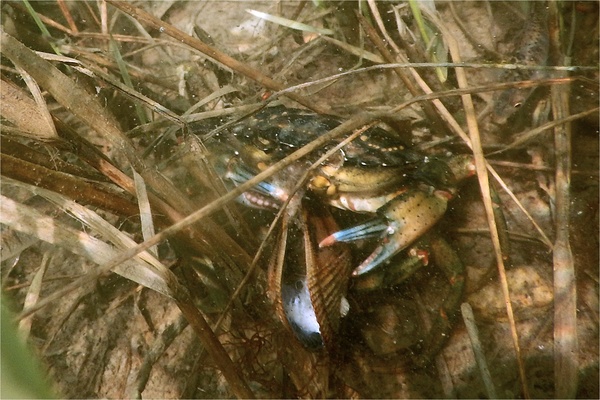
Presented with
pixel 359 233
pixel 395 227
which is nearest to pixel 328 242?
pixel 359 233

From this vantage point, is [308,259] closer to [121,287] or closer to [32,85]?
[121,287]

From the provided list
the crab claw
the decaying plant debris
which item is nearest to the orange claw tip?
the crab claw

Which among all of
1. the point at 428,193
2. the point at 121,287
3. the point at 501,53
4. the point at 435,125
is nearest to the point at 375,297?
the point at 428,193

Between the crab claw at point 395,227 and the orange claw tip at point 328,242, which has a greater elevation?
the orange claw tip at point 328,242

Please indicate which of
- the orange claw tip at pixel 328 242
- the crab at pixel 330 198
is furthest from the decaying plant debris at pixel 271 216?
the orange claw tip at pixel 328 242

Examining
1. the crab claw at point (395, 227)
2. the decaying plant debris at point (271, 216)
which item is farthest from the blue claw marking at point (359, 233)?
the decaying plant debris at point (271, 216)

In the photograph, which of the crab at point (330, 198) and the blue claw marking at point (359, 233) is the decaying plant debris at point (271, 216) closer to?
the crab at point (330, 198)

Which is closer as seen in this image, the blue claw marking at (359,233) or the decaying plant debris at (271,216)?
the decaying plant debris at (271,216)

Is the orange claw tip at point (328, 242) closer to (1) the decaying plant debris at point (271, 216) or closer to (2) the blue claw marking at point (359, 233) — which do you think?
(2) the blue claw marking at point (359, 233)
